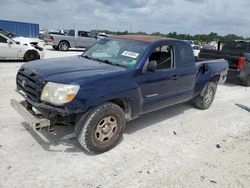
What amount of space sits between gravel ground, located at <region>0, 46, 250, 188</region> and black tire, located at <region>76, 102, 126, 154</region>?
0.16 m

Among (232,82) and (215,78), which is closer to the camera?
(215,78)

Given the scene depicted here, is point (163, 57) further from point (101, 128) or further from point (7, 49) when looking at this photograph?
point (7, 49)

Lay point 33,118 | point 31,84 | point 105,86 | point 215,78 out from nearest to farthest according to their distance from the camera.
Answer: point 33,118
point 105,86
point 31,84
point 215,78

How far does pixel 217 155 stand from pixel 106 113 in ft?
6.50

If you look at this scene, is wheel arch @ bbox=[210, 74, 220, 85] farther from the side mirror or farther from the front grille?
the front grille

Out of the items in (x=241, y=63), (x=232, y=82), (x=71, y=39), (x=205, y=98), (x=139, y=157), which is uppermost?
(x=71, y=39)

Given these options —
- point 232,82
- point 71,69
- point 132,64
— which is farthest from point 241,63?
point 71,69

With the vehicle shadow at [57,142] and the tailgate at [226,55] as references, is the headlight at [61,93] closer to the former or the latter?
the vehicle shadow at [57,142]

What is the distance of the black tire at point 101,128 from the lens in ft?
12.6

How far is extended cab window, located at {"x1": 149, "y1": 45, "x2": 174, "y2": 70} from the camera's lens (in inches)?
194

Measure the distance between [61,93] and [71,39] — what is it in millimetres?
18269

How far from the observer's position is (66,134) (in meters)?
4.64

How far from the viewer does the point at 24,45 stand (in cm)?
1280

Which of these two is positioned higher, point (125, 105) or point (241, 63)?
point (241, 63)
